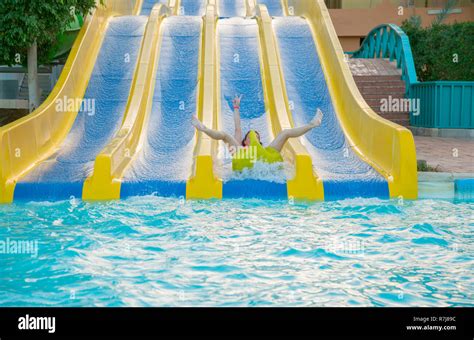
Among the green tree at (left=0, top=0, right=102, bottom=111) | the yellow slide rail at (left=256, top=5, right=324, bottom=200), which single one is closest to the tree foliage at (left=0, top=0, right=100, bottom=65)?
the green tree at (left=0, top=0, right=102, bottom=111)

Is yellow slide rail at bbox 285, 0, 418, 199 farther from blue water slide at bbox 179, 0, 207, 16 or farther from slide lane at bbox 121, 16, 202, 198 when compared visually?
blue water slide at bbox 179, 0, 207, 16

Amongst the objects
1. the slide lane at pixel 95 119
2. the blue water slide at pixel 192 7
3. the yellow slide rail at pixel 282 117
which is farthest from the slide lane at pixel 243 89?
the blue water slide at pixel 192 7

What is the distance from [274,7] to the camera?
15531 millimetres

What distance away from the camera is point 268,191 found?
25.8ft

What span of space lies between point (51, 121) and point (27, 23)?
4.73ft

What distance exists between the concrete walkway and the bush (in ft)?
5.77

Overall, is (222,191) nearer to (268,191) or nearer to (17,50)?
(268,191)

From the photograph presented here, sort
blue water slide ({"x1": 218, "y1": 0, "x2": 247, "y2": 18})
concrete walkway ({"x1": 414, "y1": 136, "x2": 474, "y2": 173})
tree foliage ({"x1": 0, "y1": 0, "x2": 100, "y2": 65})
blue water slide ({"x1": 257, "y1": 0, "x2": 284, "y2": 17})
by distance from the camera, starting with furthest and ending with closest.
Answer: blue water slide ({"x1": 218, "y1": 0, "x2": 247, "y2": 18}) < blue water slide ({"x1": 257, "y1": 0, "x2": 284, "y2": 17}) < tree foliage ({"x1": 0, "y1": 0, "x2": 100, "y2": 65}) < concrete walkway ({"x1": 414, "y1": 136, "x2": 474, "y2": 173})

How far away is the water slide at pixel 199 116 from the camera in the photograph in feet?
26.0

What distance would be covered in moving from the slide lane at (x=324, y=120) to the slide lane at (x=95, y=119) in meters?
2.60

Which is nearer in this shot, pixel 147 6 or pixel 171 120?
pixel 171 120

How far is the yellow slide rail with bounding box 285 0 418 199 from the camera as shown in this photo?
7949mm

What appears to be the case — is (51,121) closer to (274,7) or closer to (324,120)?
(324,120)

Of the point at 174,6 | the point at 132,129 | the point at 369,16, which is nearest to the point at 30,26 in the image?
the point at 132,129
